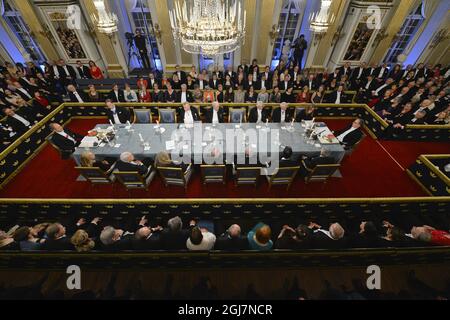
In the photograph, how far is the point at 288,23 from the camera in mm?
10398

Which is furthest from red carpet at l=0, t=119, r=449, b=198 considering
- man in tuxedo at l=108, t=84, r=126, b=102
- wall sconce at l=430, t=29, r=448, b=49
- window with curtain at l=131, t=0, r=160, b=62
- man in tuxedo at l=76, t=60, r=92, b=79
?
wall sconce at l=430, t=29, r=448, b=49

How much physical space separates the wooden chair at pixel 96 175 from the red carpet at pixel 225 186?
0.75ft

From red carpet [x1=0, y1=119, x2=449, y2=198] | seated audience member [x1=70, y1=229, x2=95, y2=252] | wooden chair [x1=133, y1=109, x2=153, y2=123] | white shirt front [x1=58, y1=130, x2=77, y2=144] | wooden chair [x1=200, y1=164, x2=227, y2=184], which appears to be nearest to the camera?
seated audience member [x1=70, y1=229, x2=95, y2=252]

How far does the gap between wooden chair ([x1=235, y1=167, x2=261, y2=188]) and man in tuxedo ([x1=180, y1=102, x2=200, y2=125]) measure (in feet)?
7.44

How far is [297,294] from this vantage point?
3.38 metres

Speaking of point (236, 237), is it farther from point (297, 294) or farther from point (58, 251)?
point (58, 251)

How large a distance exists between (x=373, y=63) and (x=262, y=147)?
28.0 feet

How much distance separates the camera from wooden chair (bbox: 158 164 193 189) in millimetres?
4652

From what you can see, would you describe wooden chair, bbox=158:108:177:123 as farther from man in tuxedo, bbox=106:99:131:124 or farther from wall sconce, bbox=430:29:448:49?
wall sconce, bbox=430:29:448:49

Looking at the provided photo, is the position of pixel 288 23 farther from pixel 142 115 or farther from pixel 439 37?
pixel 142 115

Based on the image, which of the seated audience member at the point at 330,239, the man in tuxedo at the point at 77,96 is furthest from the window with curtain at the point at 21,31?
the seated audience member at the point at 330,239

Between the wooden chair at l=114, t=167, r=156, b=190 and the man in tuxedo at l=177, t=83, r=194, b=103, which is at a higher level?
the man in tuxedo at l=177, t=83, r=194, b=103
